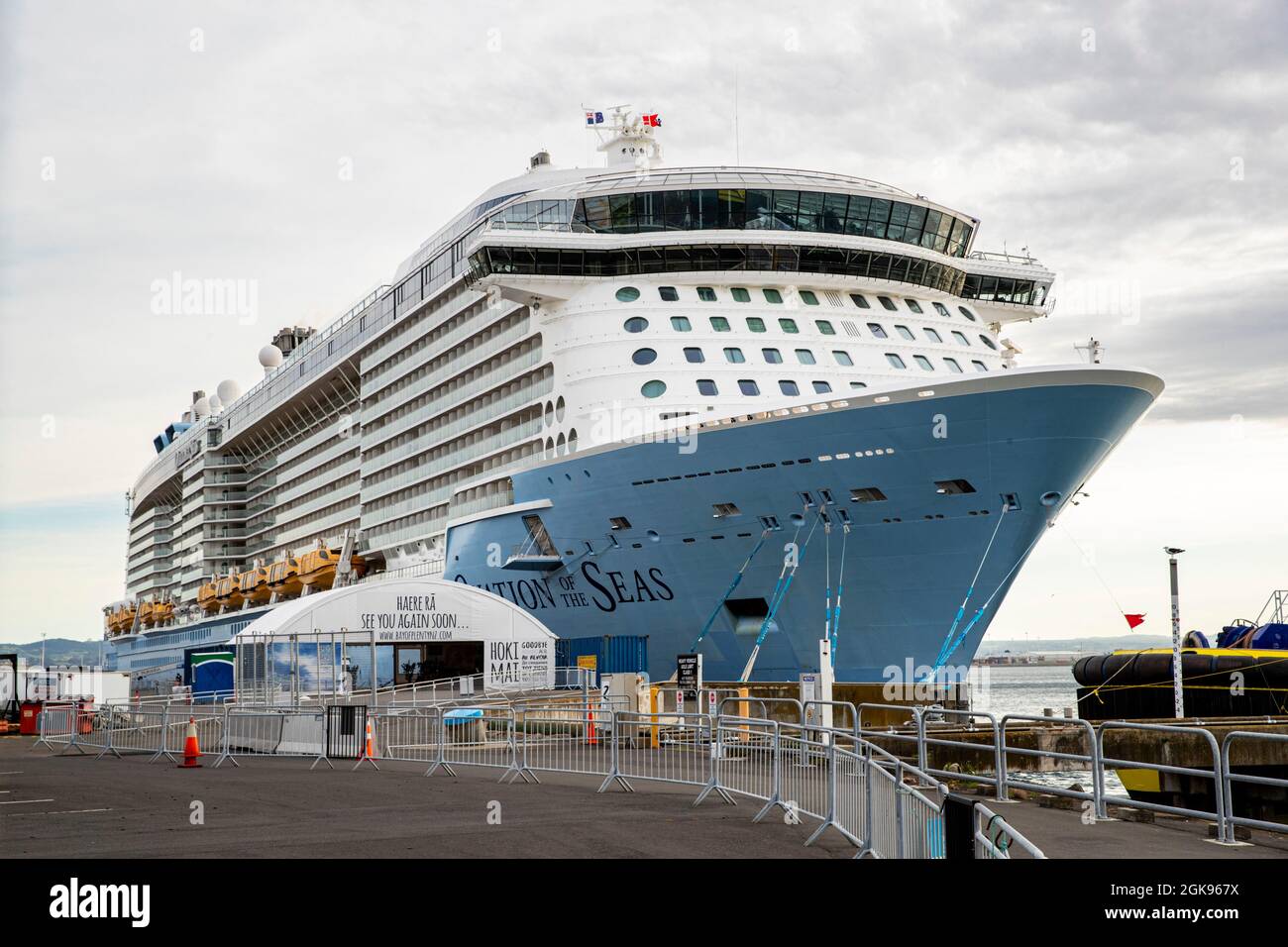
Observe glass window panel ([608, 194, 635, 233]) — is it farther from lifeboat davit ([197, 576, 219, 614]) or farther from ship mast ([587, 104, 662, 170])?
lifeboat davit ([197, 576, 219, 614])

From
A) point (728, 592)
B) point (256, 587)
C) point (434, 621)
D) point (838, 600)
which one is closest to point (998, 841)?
point (838, 600)

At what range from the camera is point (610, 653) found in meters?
29.7

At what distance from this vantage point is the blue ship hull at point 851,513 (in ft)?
75.7

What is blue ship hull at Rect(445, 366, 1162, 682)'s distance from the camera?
908 inches

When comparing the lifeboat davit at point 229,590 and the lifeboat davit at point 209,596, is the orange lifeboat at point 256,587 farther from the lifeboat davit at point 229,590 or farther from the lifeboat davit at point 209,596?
the lifeboat davit at point 209,596

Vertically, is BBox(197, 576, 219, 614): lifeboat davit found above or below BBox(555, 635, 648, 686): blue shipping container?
above

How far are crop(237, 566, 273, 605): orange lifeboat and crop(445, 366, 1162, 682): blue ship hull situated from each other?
101 ft

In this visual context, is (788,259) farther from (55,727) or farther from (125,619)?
(125,619)

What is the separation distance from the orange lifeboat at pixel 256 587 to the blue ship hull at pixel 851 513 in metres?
30.8

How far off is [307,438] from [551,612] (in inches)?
Answer: 1319

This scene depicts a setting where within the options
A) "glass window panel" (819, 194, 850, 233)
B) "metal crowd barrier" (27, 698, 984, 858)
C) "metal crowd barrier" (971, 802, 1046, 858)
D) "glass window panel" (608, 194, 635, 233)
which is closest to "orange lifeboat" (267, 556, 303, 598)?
"metal crowd barrier" (27, 698, 984, 858)

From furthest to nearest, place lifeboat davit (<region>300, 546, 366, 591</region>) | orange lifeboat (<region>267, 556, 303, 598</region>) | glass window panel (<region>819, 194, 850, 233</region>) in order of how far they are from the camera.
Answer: orange lifeboat (<region>267, 556, 303, 598</region>) → lifeboat davit (<region>300, 546, 366, 591</region>) → glass window panel (<region>819, 194, 850, 233</region>)
